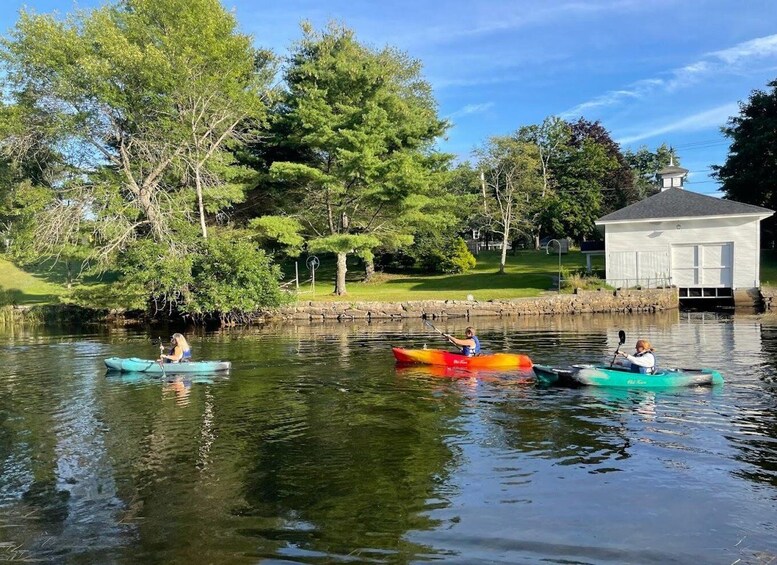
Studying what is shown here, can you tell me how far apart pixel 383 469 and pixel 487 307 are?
24.8 m

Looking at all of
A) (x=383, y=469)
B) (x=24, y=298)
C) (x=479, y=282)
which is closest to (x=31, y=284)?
(x=24, y=298)

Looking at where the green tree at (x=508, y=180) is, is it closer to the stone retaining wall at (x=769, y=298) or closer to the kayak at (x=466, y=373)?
the stone retaining wall at (x=769, y=298)

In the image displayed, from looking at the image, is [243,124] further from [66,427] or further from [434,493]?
[434,493]

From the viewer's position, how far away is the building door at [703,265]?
35.7m

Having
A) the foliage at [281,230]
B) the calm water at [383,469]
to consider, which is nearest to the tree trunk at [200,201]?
the foliage at [281,230]

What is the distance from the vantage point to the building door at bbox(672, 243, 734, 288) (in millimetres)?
35719

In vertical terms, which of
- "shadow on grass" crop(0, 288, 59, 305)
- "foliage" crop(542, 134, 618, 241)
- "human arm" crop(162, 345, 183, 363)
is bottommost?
"human arm" crop(162, 345, 183, 363)

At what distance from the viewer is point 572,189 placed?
5788 cm

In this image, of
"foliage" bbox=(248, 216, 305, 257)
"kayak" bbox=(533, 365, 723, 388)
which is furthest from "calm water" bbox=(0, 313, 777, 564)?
"foliage" bbox=(248, 216, 305, 257)

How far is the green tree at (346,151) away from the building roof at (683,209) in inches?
460

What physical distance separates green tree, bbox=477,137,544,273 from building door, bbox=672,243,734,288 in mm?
16048

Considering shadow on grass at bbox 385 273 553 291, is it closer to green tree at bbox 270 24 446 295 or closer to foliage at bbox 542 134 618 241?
green tree at bbox 270 24 446 295

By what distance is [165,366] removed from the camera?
17641mm

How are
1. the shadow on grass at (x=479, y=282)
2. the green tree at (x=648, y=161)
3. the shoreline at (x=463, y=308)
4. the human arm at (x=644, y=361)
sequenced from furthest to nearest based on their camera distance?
1. the green tree at (x=648, y=161)
2. the shadow on grass at (x=479, y=282)
3. the shoreline at (x=463, y=308)
4. the human arm at (x=644, y=361)
